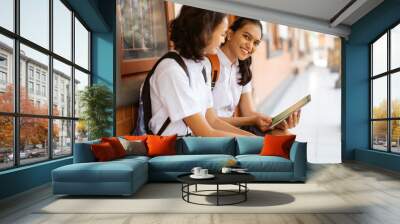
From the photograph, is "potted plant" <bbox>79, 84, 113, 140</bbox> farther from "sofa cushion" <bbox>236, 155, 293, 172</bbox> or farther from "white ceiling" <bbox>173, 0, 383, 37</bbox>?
"sofa cushion" <bbox>236, 155, 293, 172</bbox>

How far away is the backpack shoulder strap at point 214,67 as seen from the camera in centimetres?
853

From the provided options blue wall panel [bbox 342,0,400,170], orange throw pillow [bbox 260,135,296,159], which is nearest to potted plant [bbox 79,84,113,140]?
orange throw pillow [bbox 260,135,296,159]

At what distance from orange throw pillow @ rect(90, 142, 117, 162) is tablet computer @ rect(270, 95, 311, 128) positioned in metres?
4.18

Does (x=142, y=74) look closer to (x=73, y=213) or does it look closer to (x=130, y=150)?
Answer: (x=130, y=150)

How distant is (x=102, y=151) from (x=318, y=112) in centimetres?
544

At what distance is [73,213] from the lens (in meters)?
4.21

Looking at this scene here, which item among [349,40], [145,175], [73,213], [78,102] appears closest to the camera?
[73,213]

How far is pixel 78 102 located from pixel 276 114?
14.0 feet

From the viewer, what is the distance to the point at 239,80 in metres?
8.77

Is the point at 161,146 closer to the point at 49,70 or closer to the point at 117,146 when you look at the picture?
the point at 117,146

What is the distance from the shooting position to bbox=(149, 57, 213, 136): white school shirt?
8273mm

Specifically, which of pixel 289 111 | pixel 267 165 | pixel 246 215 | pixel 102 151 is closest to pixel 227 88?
pixel 289 111

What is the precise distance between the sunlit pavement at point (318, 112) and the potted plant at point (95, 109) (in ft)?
12.0

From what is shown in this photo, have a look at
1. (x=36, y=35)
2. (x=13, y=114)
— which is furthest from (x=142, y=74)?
(x=13, y=114)
